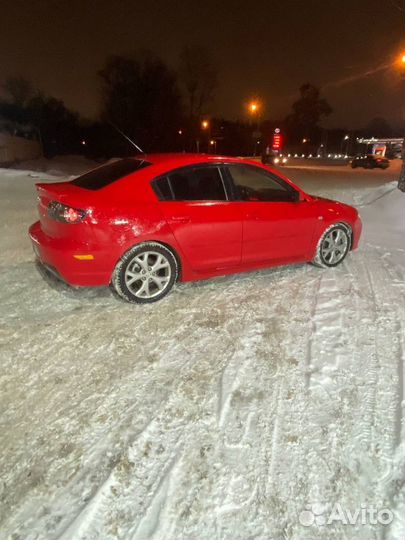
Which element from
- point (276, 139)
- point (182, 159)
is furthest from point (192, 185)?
point (276, 139)

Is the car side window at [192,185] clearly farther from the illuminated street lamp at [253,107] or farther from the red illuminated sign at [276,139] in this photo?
the illuminated street lamp at [253,107]

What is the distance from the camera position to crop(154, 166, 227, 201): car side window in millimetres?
4004

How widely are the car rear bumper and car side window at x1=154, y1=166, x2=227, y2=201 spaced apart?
2.94 ft

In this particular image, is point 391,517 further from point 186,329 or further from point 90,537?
point 186,329

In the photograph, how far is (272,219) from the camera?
4520 millimetres

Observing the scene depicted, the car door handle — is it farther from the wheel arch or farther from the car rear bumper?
the car rear bumper

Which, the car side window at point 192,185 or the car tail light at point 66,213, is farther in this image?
the car side window at point 192,185

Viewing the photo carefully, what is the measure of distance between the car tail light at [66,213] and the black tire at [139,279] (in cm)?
58

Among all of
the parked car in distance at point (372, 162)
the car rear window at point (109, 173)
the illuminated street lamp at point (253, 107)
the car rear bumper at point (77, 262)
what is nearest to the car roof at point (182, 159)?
the car rear window at point (109, 173)

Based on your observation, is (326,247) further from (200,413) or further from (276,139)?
(276,139)

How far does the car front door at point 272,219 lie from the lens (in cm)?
441

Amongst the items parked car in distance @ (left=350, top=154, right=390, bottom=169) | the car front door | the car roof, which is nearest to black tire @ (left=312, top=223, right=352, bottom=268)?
the car front door

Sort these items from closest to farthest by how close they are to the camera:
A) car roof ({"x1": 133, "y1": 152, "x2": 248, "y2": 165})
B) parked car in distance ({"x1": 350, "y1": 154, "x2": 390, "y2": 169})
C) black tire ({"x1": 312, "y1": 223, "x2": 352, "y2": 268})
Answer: car roof ({"x1": 133, "y1": 152, "x2": 248, "y2": 165}), black tire ({"x1": 312, "y1": 223, "x2": 352, "y2": 268}), parked car in distance ({"x1": 350, "y1": 154, "x2": 390, "y2": 169})

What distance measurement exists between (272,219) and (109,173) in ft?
6.34
